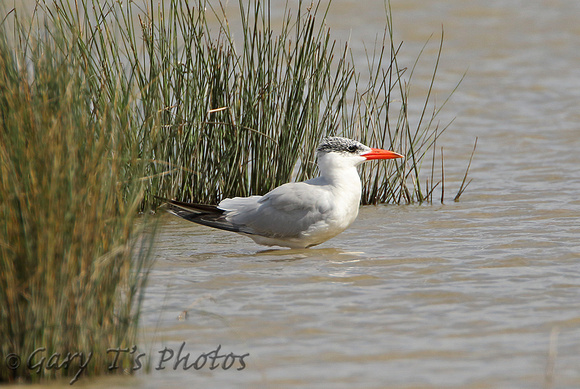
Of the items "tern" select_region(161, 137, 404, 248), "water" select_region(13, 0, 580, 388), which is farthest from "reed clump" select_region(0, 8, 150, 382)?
"tern" select_region(161, 137, 404, 248)

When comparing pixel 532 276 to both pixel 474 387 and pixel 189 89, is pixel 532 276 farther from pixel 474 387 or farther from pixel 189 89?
pixel 189 89

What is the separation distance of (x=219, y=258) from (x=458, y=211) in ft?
7.11

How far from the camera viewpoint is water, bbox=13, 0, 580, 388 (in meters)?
3.27

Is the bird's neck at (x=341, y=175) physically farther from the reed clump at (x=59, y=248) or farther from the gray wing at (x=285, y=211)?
the reed clump at (x=59, y=248)

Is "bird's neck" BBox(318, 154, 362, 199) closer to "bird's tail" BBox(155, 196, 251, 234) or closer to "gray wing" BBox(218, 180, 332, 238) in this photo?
"gray wing" BBox(218, 180, 332, 238)

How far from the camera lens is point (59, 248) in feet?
9.95

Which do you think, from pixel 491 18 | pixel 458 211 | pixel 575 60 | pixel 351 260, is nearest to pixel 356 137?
pixel 458 211

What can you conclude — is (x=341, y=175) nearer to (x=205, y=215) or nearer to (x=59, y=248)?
(x=205, y=215)

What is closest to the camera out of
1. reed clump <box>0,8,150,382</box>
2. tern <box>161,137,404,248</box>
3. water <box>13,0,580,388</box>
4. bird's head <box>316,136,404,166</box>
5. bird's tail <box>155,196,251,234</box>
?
reed clump <box>0,8,150,382</box>

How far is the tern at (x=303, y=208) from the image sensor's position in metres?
5.30

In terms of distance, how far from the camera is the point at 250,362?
3385 millimetres

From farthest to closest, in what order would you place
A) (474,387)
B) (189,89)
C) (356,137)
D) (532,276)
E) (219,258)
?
(356,137), (189,89), (219,258), (532,276), (474,387)

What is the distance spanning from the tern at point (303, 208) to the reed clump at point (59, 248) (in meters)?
2.05

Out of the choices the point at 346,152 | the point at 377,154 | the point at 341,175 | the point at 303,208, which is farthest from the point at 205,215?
the point at 377,154
